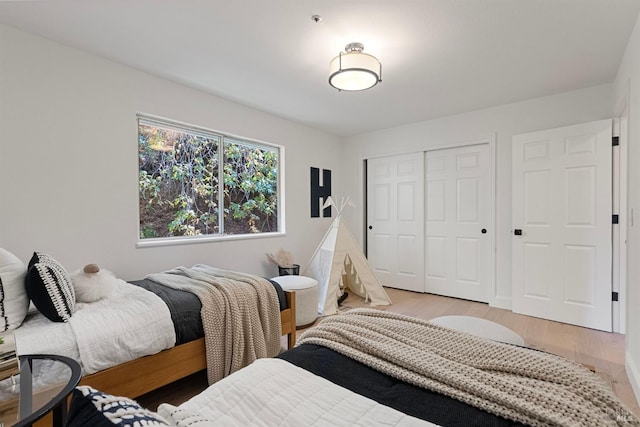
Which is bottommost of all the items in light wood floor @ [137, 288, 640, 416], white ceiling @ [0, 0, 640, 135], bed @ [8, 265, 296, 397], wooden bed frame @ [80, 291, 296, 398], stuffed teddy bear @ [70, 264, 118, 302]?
light wood floor @ [137, 288, 640, 416]

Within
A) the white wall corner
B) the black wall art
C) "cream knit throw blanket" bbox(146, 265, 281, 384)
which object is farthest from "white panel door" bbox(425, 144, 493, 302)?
"cream knit throw blanket" bbox(146, 265, 281, 384)

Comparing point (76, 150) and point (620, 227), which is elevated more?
point (76, 150)

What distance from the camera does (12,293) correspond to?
5.10ft

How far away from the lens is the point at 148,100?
9.07 feet

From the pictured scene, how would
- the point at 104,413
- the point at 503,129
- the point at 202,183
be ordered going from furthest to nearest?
the point at 503,129
the point at 202,183
the point at 104,413

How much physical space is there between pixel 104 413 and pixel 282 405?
455 mm

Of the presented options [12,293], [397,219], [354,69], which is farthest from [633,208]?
[12,293]

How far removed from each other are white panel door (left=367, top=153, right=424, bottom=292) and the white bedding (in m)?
3.63

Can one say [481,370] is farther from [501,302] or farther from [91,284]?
[501,302]

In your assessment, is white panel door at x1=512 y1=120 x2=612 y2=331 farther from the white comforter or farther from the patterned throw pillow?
the patterned throw pillow

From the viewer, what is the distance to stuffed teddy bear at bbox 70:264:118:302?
184 centimetres

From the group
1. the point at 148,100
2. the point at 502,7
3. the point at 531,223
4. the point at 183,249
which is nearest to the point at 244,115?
the point at 148,100

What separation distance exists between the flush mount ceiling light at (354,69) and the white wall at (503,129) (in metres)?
2.07

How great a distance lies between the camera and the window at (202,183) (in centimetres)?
290
